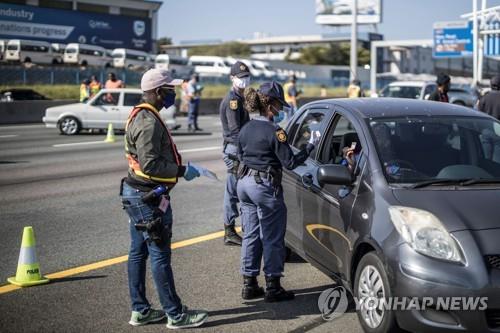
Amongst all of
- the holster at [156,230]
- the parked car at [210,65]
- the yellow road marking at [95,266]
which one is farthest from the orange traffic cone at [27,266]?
the parked car at [210,65]

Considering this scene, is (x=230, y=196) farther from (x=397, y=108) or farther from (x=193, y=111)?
(x=193, y=111)

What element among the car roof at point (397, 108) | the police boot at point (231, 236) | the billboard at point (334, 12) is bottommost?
the police boot at point (231, 236)

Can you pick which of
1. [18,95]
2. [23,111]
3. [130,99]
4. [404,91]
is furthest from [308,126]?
[18,95]

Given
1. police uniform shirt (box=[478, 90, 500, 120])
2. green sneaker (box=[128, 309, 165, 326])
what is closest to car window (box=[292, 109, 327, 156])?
green sneaker (box=[128, 309, 165, 326])

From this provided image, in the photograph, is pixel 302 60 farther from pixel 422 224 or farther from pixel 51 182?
pixel 422 224

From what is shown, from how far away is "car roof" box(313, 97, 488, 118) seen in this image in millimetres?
5523

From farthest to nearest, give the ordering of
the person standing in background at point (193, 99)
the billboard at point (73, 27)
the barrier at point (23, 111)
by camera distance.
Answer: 1. the billboard at point (73, 27)
2. the barrier at point (23, 111)
3. the person standing in background at point (193, 99)

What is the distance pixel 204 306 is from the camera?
17.5 feet

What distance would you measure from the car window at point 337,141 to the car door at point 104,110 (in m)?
15.6

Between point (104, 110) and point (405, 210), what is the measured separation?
1745 centimetres

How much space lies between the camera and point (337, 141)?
19.6 feet

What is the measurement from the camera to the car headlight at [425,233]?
413 centimetres

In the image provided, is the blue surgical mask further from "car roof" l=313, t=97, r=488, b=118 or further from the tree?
the tree

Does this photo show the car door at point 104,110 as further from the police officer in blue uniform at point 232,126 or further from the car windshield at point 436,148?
the car windshield at point 436,148
